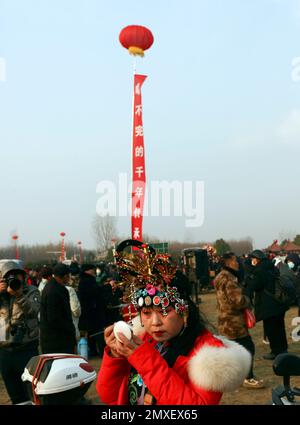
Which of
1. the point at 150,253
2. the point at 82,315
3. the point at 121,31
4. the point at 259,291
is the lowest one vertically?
the point at 82,315

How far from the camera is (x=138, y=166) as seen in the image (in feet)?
55.0

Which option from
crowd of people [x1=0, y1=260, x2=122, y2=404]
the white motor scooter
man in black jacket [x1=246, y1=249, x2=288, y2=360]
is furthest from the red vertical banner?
the white motor scooter

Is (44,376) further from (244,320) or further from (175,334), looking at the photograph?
(244,320)

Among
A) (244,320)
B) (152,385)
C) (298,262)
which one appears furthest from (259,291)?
(298,262)

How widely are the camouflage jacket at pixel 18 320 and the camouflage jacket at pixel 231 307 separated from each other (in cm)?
261

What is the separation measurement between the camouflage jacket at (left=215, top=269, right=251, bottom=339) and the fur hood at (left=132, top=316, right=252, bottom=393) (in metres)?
3.91

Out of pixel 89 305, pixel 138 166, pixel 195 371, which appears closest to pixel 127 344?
pixel 195 371

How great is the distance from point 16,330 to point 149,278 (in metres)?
2.80

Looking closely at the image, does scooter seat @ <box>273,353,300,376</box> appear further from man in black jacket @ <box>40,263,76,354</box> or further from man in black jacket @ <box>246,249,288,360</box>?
man in black jacket @ <box>246,249,288,360</box>

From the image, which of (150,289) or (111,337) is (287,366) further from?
(111,337)

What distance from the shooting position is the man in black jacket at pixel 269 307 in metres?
7.11

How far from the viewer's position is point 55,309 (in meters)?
5.49

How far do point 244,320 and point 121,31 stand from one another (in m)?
14.6

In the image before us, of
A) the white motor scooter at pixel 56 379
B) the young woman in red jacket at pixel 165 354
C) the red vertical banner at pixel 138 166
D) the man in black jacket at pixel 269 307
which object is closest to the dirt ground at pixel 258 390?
→ the man in black jacket at pixel 269 307
